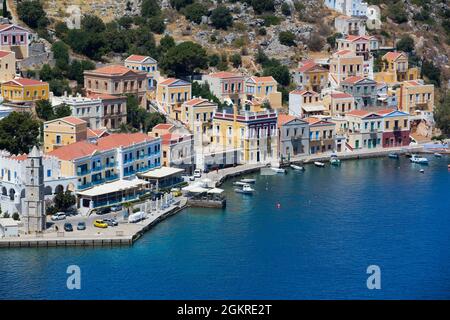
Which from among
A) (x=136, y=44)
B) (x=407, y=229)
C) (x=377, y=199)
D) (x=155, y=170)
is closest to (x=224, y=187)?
(x=155, y=170)

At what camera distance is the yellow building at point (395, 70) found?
67750mm

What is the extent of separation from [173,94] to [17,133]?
1164 cm

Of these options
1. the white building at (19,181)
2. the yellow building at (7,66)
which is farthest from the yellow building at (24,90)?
the white building at (19,181)

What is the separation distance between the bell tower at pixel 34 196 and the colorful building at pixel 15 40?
16.4m

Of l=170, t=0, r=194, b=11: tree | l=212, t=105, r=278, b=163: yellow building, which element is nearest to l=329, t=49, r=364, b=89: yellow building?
l=170, t=0, r=194, b=11: tree

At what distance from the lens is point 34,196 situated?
43.7m

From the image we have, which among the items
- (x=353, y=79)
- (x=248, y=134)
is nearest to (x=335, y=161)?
(x=248, y=134)

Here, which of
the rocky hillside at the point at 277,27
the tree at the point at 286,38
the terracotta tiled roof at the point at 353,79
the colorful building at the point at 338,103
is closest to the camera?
the colorful building at the point at 338,103

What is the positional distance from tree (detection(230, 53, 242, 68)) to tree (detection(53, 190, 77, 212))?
72.6ft

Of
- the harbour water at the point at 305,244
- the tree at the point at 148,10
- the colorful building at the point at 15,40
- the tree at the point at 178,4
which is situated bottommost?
the harbour water at the point at 305,244

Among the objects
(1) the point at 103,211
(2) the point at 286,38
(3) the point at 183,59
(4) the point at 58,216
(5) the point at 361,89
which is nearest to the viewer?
(4) the point at 58,216

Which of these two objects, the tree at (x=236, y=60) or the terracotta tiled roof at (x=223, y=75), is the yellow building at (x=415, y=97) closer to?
Result: the tree at (x=236, y=60)

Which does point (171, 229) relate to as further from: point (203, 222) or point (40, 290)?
point (40, 290)

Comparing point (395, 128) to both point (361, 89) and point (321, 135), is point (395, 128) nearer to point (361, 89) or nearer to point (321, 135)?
point (361, 89)
